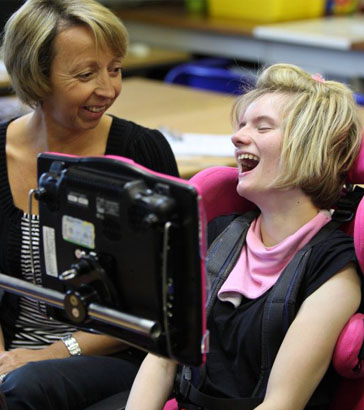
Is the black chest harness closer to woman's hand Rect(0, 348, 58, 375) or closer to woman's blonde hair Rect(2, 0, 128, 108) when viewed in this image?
woman's hand Rect(0, 348, 58, 375)

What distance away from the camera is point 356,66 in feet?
14.0

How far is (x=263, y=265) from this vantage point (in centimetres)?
143

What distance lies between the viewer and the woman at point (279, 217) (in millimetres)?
1369

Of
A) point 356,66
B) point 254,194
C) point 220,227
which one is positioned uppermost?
point 254,194

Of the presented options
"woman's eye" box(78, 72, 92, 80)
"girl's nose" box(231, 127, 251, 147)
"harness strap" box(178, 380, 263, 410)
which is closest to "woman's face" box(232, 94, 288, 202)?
"girl's nose" box(231, 127, 251, 147)

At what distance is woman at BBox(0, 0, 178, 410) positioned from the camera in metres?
1.72

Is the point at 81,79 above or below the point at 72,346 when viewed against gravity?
above

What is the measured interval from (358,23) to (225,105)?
207cm

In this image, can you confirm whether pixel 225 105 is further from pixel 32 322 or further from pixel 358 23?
pixel 358 23

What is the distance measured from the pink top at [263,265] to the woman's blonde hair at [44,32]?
623mm

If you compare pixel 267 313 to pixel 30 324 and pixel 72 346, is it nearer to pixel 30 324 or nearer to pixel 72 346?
pixel 72 346

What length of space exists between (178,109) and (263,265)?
1.76 metres

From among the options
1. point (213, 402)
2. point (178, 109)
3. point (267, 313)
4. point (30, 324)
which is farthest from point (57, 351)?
point (178, 109)

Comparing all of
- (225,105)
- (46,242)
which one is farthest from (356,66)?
(46,242)
